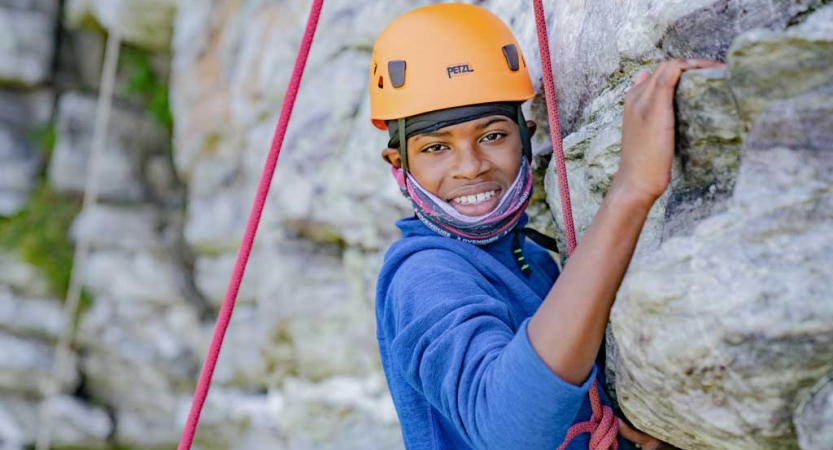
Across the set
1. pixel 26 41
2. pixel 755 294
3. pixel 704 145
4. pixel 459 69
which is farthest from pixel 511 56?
pixel 26 41

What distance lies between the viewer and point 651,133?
1540 millimetres

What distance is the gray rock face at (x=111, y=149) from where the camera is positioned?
336 inches

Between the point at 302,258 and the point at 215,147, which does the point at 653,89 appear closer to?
the point at 302,258

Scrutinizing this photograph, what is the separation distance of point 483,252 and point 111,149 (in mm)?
7217

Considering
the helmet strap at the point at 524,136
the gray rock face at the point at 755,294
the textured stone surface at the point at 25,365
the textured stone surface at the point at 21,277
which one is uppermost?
the helmet strap at the point at 524,136

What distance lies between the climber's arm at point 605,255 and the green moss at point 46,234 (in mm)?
7579

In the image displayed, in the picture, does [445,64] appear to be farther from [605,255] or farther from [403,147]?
[605,255]

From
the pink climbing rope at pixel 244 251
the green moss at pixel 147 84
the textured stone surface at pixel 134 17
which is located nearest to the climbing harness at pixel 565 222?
the pink climbing rope at pixel 244 251

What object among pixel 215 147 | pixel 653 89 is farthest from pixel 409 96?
pixel 215 147

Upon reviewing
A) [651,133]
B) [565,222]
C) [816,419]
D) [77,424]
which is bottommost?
[77,424]

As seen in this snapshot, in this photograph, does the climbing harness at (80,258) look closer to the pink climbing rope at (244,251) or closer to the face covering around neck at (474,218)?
the pink climbing rope at (244,251)

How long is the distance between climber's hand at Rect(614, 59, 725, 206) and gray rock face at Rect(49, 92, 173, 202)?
7729 mm

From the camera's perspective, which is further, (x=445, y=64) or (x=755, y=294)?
(x=445, y=64)

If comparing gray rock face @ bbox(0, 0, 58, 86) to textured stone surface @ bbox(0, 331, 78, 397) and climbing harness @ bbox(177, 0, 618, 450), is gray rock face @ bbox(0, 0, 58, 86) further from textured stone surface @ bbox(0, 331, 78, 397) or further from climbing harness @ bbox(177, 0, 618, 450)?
climbing harness @ bbox(177, 0, 618, 450)
